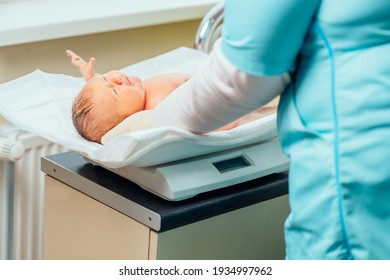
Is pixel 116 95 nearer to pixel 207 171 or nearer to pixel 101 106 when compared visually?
pixel 101 106

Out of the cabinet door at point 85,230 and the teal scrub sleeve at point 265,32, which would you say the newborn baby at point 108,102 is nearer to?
the cabinet door at point 85,230

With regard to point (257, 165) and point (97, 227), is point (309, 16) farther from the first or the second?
point (97, 227)

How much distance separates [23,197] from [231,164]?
26.9 inches

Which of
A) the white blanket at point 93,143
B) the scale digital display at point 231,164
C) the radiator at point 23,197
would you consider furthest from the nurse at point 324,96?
the radiator at point 23,197

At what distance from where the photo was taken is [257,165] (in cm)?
145

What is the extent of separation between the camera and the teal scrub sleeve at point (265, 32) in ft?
3.29

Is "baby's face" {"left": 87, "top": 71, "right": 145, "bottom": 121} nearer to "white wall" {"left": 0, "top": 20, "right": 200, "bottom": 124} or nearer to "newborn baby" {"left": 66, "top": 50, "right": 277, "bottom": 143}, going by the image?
"newborn baby" {"left": 66, "top": 50, "right": 277, "bottom": 143}

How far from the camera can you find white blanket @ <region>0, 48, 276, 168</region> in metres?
1.24

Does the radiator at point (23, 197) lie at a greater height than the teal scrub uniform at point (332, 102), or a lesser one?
greater

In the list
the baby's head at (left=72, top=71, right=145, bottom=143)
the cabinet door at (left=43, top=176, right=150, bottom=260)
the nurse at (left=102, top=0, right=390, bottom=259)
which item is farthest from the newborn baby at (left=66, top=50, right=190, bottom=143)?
the nurse at (left=102, top=0, right=390, bottom=259)

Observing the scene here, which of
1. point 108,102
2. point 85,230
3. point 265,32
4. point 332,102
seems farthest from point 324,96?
point 85,230

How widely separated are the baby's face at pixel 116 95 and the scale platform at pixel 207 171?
113 mm
